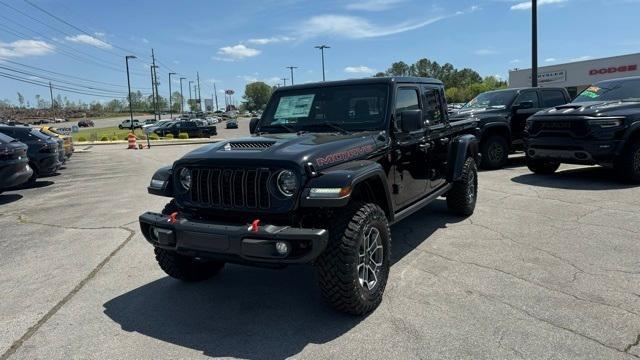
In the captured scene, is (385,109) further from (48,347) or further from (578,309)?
(48,347)

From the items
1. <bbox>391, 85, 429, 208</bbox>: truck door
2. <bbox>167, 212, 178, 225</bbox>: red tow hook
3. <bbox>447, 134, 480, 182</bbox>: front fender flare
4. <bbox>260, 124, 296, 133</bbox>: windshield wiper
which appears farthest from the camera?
<bbox>447, 134, 480, 182</bbox>: front fender flare

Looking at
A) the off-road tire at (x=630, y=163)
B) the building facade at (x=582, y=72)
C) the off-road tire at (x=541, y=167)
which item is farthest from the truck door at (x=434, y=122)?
the building facade at (x=582, y=72)

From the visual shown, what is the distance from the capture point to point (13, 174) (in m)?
9.25

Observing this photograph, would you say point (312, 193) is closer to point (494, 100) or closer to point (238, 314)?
point (238, 314)

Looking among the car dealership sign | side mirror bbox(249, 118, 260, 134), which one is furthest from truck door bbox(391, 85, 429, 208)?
the car dealership sign

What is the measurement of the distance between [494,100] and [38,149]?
11.1 meters

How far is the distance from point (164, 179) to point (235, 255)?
3.97ft

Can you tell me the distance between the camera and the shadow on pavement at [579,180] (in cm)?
843

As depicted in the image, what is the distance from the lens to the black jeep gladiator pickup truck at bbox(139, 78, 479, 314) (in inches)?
133

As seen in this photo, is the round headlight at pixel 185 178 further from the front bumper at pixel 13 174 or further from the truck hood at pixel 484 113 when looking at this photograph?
the truck hood at pixel 484 113

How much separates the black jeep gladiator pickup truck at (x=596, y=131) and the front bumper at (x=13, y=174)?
998cm

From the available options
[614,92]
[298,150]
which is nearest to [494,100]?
[614,92]

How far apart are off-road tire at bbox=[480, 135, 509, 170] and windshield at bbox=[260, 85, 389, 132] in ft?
21.8

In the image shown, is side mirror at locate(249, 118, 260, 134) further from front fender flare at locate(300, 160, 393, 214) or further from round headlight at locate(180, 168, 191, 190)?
front fender flare at locate(300, 160, 393, 214)
